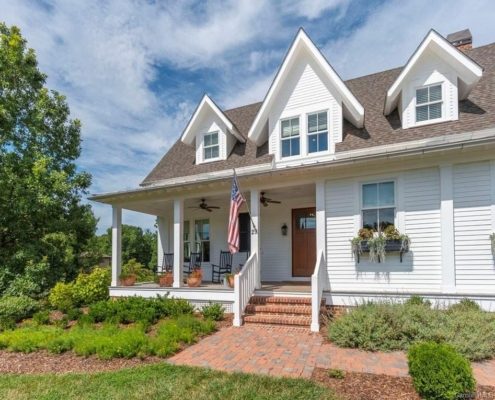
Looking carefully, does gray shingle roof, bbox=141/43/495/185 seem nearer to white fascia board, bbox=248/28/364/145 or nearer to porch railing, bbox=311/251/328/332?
white fascia board, bbox=248/28/364/145

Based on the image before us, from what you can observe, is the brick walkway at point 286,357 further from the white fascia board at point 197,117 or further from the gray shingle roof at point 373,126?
the white fascia board at point 197,117

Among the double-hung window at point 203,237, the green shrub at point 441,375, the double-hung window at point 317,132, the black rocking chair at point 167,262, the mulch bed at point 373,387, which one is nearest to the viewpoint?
the green shrub at point 441,375

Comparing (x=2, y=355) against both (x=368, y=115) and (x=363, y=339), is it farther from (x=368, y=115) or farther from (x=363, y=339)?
(x=368, y=115)

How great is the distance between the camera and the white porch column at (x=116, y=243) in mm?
10696

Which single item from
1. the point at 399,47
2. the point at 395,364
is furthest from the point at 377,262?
the point at 399,47

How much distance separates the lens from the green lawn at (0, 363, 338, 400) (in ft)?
13.5

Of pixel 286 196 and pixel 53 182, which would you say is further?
pixel 53 182

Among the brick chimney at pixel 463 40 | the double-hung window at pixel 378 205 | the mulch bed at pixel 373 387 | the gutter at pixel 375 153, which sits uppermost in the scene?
the brick chimney at pixel 463 40

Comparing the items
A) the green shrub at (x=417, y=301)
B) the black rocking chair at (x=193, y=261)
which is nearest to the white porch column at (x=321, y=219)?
the green shrub at (x=417, y=301)

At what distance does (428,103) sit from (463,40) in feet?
13.9

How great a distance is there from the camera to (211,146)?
12.2 metres

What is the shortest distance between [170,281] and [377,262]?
5.78 m

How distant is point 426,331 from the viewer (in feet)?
18.9

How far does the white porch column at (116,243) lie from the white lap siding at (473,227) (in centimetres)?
924
